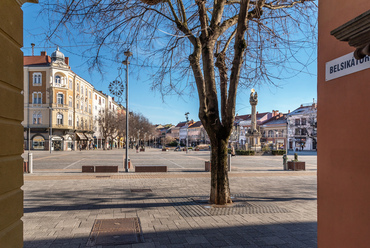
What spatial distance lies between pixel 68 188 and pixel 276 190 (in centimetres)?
827

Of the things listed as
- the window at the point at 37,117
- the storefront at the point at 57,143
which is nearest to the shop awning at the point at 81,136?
the storefront at the point at 57,143

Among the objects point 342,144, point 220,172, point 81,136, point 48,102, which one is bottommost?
point 220,172

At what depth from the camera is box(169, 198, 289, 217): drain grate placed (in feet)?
Answer: 23.7

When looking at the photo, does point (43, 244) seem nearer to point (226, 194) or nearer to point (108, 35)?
point (226, 194)

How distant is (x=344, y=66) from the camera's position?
12.8ft

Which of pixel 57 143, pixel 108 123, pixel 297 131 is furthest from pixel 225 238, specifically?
pixel 297 131

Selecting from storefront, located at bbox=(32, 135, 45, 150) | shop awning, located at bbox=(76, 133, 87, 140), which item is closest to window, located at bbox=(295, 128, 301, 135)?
shop awning, located at bbox=(76, 133, 87, 140)

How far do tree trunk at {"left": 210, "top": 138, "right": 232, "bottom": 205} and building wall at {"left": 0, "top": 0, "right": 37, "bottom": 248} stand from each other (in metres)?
5.56

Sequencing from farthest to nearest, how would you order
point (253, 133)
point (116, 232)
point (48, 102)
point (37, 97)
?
1. point (37, 97)
2. point (48, 102)
3. point (253, 133)
4. point (116, 232)

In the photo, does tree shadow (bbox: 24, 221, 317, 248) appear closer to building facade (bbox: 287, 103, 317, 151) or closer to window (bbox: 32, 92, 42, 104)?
window (bbox: 32, 92, 42, 104)

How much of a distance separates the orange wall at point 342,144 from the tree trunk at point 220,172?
3.74m

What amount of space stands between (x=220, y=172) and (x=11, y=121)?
19.4ft

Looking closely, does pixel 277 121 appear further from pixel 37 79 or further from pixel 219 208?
pixel 219 208

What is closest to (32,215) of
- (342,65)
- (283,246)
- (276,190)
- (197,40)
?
(283,246)
